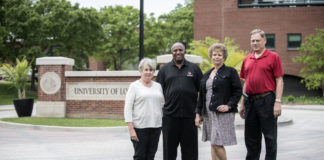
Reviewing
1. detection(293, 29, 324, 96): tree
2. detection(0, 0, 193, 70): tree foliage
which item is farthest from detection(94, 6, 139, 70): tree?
detection(293, 29, 324, 96): tree

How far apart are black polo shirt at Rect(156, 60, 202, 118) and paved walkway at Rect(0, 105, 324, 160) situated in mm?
2207

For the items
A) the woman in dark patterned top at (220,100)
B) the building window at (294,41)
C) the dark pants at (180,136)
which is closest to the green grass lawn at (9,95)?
the building window at (294,41)

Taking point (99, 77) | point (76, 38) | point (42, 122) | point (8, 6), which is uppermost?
point (8, 6)

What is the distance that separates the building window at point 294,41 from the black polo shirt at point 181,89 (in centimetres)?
3042

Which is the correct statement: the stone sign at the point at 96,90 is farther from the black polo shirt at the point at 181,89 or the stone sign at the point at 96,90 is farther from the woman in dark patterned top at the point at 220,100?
the woman in dark patterned top at the point at 220,100

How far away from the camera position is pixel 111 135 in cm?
959

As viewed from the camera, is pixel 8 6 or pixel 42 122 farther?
pixel 8 6

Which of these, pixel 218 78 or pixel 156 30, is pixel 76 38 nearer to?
pixel 156 30

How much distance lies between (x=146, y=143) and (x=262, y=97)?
5.67 feet

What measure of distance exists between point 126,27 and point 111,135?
1336 inches

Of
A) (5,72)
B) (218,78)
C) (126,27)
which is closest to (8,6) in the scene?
(126,27)

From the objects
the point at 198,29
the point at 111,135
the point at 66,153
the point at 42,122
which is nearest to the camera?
the point at 66,153

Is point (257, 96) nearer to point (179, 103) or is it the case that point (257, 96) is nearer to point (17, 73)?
point (179, 103)

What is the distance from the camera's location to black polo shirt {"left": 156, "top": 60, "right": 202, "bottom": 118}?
471cm
